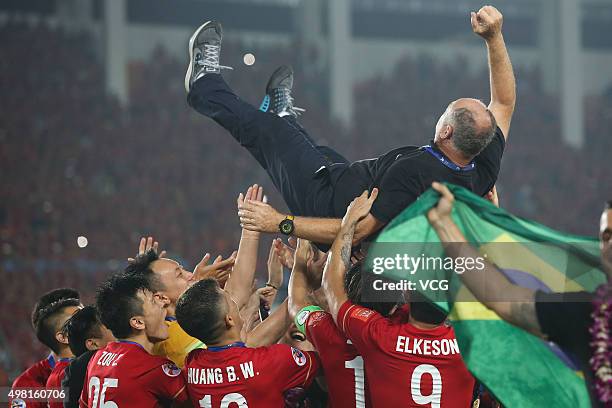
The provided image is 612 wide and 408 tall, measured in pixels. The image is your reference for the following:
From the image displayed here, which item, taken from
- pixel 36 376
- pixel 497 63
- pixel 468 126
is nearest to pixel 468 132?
pixel 468 126

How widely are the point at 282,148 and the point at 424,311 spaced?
166 centimetres

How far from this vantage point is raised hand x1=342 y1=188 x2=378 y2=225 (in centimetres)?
343

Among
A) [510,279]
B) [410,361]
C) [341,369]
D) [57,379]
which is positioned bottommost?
[57,379]

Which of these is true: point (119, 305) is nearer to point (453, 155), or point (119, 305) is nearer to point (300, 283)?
point (300, 283)

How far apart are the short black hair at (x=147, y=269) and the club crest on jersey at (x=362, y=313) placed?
893 mm

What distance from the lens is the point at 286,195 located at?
442cm

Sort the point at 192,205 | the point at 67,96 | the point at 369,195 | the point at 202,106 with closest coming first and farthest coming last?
the point at 369,195 → the point at 202,106 → the point at 192,205 → the point at 67,96

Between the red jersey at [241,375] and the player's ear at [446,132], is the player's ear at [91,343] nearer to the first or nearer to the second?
the red jersey at [241,375]

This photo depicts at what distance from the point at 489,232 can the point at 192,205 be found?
521 inches

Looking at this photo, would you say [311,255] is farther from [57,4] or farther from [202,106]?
[57,4]

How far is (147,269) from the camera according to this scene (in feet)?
12.0

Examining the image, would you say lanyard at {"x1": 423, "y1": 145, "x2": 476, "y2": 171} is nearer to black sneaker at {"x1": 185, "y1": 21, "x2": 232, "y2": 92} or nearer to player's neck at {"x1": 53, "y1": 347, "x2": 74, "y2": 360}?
black sneaker at {"x1": 185, "y1": 21, "x2": 232, "y2": 92}

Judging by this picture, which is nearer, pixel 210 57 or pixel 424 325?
pixel 424 325

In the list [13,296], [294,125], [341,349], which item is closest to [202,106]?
[294,125]
